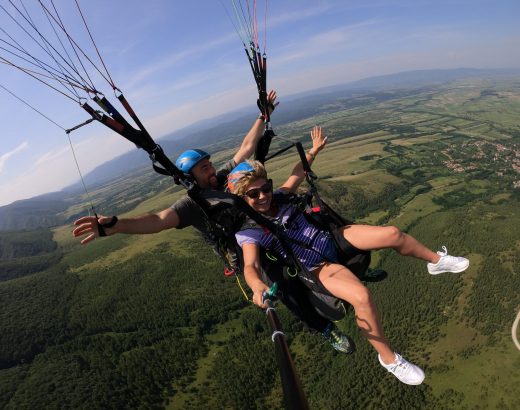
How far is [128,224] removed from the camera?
448 centimetres

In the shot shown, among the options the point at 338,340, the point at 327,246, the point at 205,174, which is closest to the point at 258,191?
the point at 205,174

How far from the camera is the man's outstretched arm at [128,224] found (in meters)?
4.01

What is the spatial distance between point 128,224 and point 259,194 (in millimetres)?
1745

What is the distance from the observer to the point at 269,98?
6.89m

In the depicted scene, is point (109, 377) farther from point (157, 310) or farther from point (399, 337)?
point (399, 337)

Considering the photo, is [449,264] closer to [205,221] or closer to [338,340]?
[338,340]

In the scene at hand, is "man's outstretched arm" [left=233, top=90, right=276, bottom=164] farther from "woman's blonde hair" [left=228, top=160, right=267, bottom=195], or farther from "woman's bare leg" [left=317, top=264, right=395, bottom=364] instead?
"woman's bare leg" [left=317, top=264, right=395, bottom=364]

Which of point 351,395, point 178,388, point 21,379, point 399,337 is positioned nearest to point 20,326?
point 21,379

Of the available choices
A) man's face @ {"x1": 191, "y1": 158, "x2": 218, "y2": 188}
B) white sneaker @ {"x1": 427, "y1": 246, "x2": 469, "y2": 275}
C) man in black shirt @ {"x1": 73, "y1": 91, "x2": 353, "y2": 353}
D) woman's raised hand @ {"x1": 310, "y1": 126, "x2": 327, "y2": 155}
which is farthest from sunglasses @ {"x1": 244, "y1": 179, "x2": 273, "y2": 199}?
white sneaker @ {"x1": 427, "y1": 246, "x2": 469, "y2": 275}

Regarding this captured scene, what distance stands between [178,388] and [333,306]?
270 ft

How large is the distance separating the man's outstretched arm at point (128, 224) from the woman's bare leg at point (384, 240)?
2.54m

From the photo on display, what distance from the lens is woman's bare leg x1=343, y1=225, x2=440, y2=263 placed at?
181 inches

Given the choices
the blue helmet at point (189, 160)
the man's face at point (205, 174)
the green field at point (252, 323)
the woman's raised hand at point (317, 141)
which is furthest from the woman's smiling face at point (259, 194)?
the green field at point (252, 323)

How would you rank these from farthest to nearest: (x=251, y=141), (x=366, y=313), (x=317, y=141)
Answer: (x=251, y=141), (x=317, y=141), (x=366, y=313)
